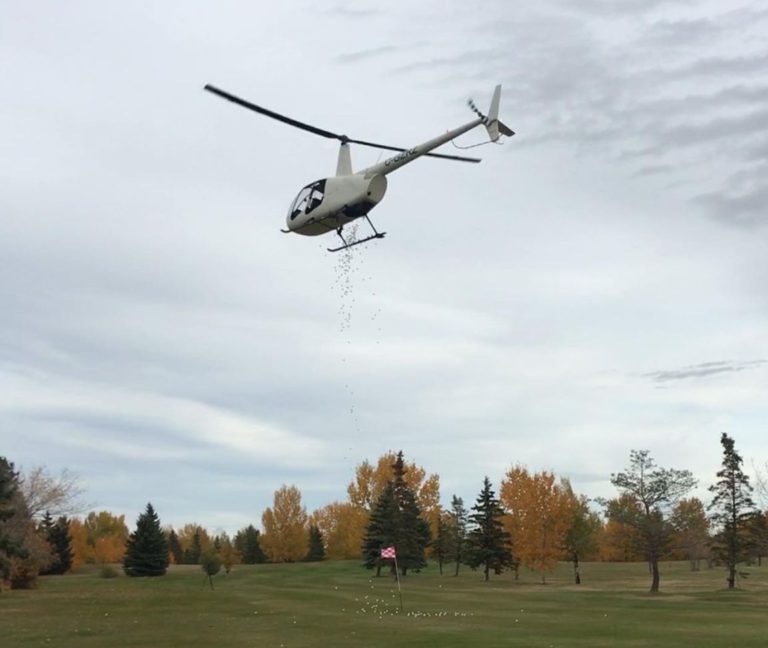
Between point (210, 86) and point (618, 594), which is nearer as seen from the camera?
point (210, 86)

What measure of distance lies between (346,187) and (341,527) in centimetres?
9255

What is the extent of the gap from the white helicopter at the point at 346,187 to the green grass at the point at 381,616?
1398 cm

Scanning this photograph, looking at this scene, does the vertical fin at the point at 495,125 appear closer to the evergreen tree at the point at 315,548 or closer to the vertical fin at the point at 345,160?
the vertical fin at the point at 345,160

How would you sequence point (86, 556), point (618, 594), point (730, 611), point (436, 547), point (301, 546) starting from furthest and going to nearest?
point (86, 556) → point (301, 546) → point (436, 547) → point (618, 594) → point (730, 611)

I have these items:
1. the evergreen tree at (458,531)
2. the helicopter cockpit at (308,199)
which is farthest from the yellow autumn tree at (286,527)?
the helicopter cockpit at (308,199)

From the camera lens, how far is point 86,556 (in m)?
134

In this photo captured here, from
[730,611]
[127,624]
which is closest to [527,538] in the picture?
[730,611]

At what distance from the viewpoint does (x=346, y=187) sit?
28906mm

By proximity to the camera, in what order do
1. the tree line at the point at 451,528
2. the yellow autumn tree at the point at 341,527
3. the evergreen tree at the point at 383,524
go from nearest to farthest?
the tree line at the point at 451,528, the evergreen tree at the point at 383,524, the yellow autumn tree at the point at 341,527

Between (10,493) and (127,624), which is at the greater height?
(10,493)

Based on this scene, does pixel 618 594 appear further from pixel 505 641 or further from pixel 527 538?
pixel 505 641

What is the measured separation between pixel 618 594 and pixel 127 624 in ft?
121

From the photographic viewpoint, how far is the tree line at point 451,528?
6575 centimetres

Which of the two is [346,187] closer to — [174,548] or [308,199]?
[308,199]
